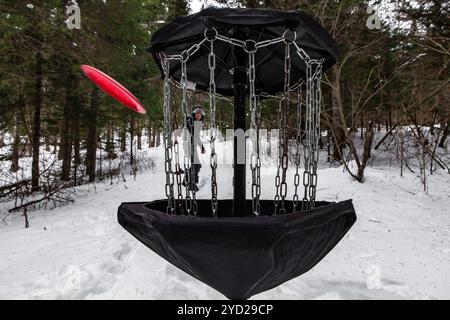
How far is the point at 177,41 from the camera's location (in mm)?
1802

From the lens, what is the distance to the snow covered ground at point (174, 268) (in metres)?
2.79

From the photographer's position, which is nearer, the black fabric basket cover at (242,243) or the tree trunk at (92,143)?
the black fabric basket cover at (242,243)

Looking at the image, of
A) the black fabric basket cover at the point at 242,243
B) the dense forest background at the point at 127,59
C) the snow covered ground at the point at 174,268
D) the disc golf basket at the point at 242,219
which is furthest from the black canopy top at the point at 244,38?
the dense forest background at the point at 127,59

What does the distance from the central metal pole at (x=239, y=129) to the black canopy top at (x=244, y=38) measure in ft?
0.38

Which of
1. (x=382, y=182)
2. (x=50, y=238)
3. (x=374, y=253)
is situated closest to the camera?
(x=374, y=253)

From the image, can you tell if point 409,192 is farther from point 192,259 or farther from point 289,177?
point 192,259

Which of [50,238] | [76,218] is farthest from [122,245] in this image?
[76,218]

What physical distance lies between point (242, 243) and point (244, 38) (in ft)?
4.76

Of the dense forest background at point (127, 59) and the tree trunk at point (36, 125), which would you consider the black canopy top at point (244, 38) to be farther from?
the tree trunk at point (36, 125)

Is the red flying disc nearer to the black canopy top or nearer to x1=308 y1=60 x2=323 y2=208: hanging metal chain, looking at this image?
the black canopy top

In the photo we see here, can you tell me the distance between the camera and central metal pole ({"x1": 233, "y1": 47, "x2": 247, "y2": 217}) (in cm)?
215

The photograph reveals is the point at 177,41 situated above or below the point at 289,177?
above
